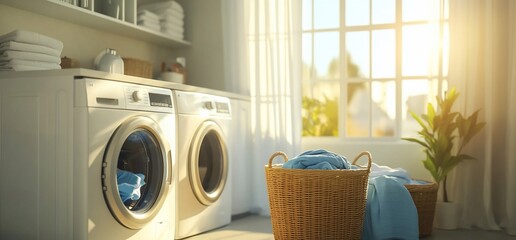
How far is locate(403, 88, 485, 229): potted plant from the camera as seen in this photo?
3205 mm

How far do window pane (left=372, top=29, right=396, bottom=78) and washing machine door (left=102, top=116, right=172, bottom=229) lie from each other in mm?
2015

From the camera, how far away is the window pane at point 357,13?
3971 millimetres

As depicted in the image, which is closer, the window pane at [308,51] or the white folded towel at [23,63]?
the white folded towel at [23,63]

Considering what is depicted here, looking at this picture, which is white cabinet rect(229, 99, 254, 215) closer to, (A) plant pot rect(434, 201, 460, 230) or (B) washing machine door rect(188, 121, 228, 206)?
(B) washing machine door rect(188, 121, 228, 206)

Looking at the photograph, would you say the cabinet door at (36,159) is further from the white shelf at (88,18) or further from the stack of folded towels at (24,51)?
the white shelf at (88,18)

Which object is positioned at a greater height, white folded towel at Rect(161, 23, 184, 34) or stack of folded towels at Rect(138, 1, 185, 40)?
stack of folded towels at Rect(138, 1, 185, 40)

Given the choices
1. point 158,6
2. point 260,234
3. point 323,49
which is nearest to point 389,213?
point 260,234

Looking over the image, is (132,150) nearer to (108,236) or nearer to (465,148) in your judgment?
(108,236)

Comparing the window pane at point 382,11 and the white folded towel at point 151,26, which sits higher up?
the window pane at point 382,11

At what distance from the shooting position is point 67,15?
9.71 feet

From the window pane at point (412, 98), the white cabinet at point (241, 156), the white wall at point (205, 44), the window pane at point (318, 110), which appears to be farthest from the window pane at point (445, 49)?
the white wall at point (205, 44)

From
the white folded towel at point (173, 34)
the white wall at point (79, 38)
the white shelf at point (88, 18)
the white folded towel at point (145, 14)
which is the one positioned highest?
the white folded towel at point (145, 14)

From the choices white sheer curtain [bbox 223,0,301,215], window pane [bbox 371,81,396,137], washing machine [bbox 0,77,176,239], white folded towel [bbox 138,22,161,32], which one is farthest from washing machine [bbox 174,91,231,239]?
window pane [bbox 371,81,396,137]

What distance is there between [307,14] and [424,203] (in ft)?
6.11
